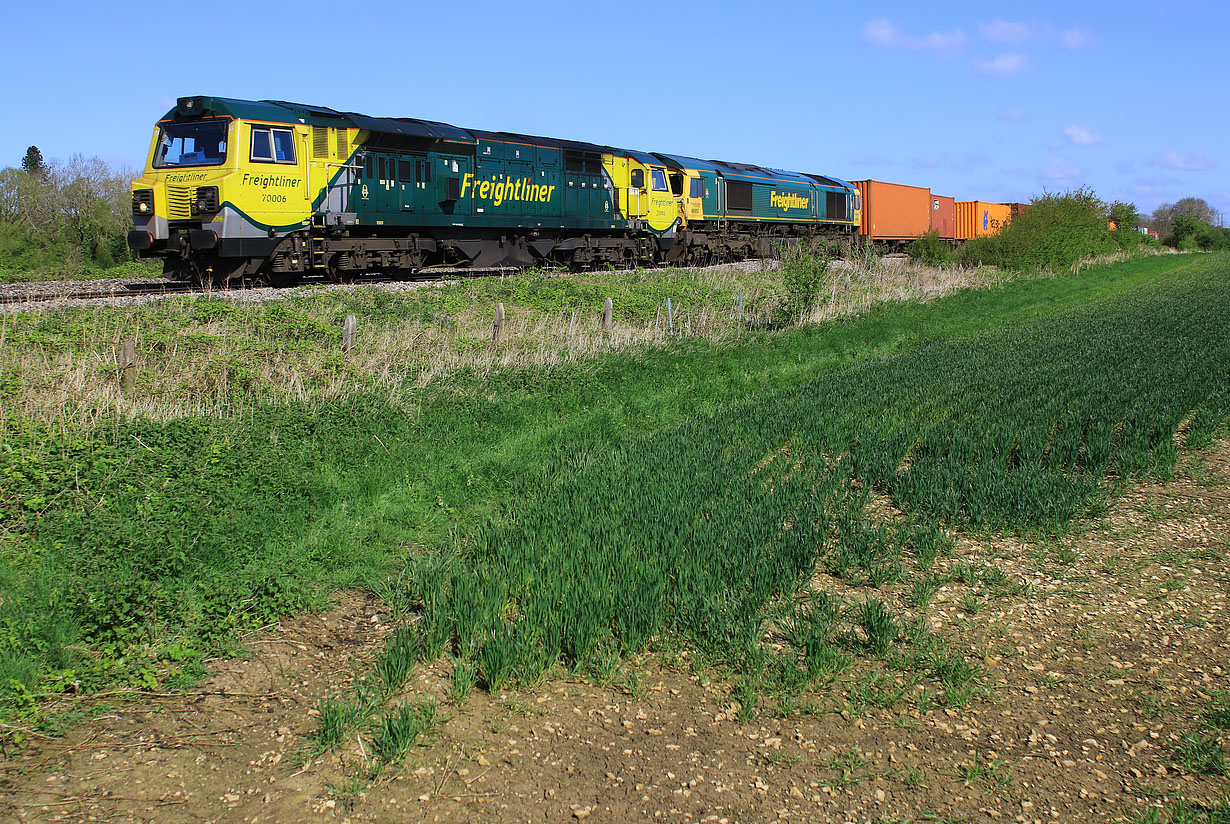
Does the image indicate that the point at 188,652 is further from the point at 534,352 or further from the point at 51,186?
the point at 51,186

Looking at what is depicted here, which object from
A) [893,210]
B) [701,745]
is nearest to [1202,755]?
[701,745]

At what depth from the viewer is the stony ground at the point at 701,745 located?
375 cm

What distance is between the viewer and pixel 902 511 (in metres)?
7.59

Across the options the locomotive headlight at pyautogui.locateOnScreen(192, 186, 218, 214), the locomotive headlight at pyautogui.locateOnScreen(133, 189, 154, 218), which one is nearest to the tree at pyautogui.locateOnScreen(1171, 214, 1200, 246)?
the locomotive headlight at pyautogui.locateOnScreen(192, 186, 218, 214)

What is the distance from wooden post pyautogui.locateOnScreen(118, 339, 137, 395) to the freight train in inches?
295

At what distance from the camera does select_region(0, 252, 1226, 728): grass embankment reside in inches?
220

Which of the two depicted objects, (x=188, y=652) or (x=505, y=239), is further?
(x=505, y=239)

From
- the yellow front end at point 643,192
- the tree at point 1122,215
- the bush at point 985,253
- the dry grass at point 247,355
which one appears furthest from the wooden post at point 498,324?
the tree at point 1122,215

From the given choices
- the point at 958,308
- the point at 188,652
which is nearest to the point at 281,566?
the point at 188,652

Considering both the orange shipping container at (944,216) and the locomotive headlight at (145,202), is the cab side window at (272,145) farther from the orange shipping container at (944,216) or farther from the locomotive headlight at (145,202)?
the orange shipping container at (944,216)

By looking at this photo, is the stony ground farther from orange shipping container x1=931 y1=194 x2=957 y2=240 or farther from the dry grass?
orange shipping container x1=931 y1=194 x2=957 y2=240

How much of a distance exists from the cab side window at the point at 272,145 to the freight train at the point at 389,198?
26 millimetres

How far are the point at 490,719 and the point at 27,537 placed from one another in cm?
447

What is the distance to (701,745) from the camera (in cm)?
423
